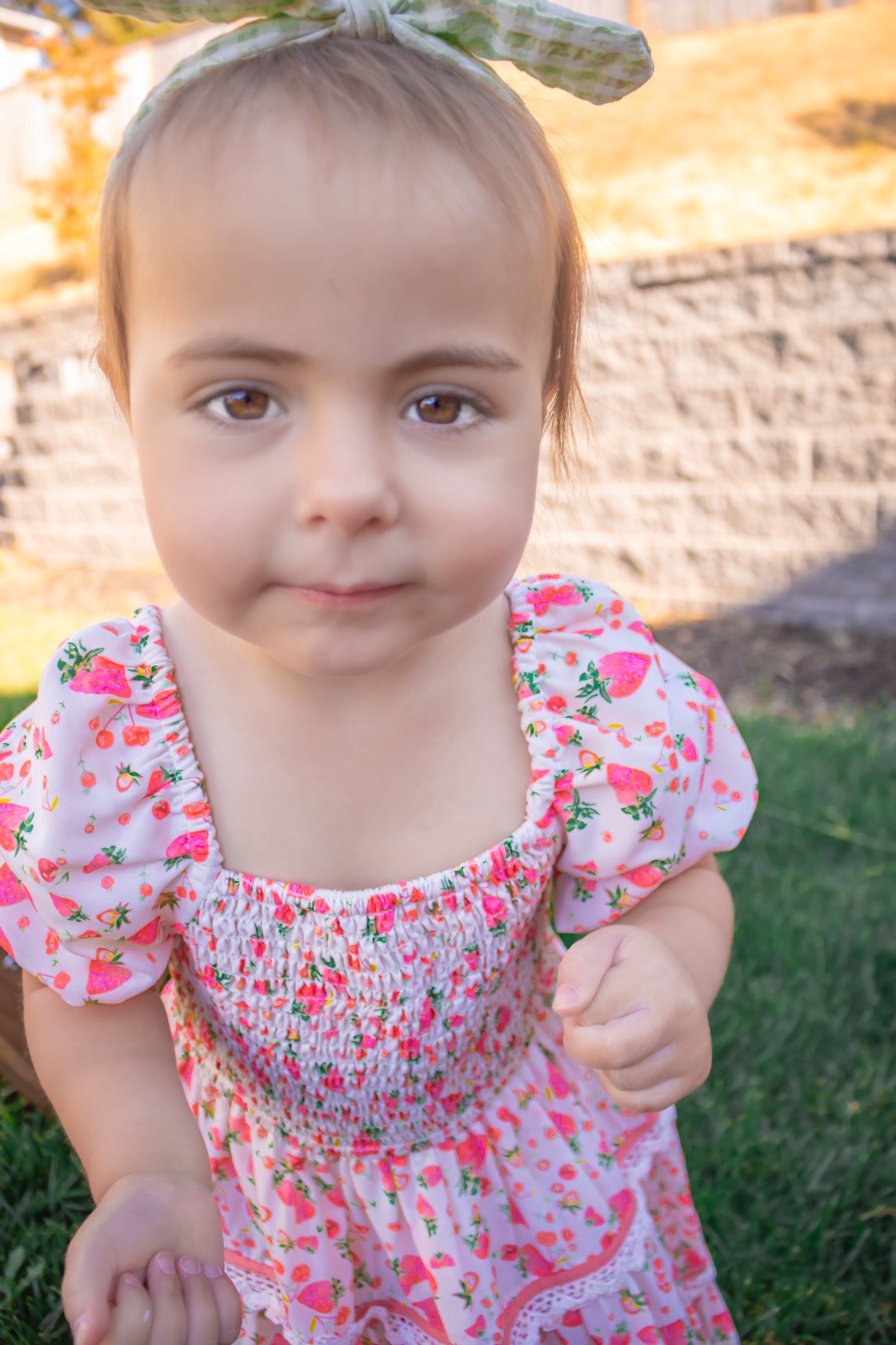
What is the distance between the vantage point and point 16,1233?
139 cm

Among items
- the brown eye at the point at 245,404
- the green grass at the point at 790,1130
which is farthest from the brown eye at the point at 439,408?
the green grass at the point at 790,1130

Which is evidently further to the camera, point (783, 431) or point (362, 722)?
point (783, 431)

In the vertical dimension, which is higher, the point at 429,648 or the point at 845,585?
the point at 429,648

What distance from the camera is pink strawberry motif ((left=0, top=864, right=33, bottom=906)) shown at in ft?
3.27

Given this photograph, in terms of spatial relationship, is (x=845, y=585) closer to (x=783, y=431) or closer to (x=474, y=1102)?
(x=783, y=431)

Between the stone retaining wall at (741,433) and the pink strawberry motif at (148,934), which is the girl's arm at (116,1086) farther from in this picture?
the stone retaining wall at (741,433)

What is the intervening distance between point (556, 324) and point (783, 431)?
3.56m

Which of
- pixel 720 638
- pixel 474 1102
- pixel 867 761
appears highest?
pixel 474 1102

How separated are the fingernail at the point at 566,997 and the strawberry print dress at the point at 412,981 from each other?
15 cm

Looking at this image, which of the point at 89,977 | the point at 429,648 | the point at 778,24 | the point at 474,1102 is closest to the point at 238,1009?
the point at 89,977

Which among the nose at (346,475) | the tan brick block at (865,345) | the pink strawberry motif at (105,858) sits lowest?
the tan brick block at (865,345)

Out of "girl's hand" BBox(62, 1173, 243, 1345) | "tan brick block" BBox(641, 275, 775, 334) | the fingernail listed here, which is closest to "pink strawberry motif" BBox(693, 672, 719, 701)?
the fingernail

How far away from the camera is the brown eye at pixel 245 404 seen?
82cm

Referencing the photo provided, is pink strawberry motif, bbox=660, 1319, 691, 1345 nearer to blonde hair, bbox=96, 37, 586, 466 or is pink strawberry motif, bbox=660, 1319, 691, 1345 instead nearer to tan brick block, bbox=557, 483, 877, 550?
blonde hair, bbox=96, 37, 586, 466
